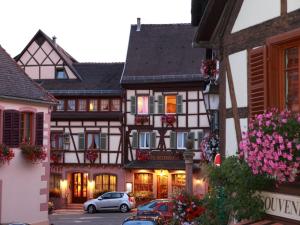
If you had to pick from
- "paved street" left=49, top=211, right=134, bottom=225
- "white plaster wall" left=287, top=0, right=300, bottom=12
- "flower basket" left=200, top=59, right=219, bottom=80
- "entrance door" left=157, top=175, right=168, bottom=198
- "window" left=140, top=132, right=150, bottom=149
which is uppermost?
"white plaster wall" left=287, top=0, right=300, bottom=12

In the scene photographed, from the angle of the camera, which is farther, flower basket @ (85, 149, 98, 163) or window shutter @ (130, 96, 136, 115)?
flower basket @ (85, 149, 98, 163)

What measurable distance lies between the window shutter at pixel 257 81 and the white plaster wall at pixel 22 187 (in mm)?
15640

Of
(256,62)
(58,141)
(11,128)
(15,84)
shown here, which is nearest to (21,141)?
(11,128)

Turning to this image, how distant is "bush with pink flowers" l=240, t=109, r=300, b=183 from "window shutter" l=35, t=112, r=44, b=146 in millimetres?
18088

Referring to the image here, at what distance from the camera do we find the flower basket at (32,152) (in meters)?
24.8

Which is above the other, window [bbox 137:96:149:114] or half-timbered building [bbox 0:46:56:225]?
window [bbox 137:96:149:114]

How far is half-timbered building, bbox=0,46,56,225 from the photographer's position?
24078 millimetres

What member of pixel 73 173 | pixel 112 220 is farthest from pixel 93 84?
pixel 112 220

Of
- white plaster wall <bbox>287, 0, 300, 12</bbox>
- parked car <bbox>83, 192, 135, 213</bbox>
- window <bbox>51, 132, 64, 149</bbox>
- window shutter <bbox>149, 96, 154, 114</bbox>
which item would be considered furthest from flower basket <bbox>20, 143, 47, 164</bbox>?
window <bbox>51, 132, 64, 149</bbox>

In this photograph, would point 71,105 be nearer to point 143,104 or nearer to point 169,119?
point 143,104

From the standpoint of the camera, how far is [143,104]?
43906 millimetres

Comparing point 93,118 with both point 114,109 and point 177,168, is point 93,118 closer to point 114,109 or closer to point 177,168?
point 114,109

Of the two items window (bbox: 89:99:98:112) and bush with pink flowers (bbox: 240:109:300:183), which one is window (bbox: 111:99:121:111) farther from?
bush with pink flowers (bbox: 240:109:300:183)

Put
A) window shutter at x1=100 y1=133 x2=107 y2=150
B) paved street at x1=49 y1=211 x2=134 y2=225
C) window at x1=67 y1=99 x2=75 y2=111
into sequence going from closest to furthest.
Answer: paved street at x1=49 y1=211 x2=134 y2=225 < window shutter at x1=100 y1=133 x2=107 y2=150 < window at x1=67 y1=99 x2=75 y2=111
